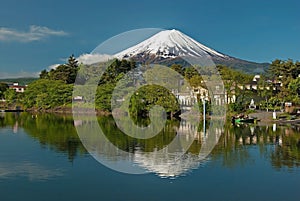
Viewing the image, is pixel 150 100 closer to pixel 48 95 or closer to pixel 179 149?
pixel 48 95

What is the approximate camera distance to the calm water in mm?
4170

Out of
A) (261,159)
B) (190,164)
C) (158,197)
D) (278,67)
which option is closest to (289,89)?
(278,67)

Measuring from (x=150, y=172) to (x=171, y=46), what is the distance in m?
17.4

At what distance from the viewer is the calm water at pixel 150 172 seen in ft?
13.7

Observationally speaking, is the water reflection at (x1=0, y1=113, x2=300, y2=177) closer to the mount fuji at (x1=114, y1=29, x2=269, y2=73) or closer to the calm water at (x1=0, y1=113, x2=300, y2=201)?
the calm water at (x1=0, y1=113, x2=300, y2=201)

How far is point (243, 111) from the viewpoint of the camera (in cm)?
1523

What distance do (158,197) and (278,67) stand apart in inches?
697

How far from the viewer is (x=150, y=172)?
5.11 m

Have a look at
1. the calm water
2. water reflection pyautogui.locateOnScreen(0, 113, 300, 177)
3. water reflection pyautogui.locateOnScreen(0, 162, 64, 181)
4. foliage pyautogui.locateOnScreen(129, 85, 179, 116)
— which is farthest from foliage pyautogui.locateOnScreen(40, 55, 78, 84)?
water reflection pyautogui.locateOnScreen(0, 162, 64, 181)

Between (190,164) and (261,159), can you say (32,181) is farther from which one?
(261,159)

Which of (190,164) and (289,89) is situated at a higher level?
(289,89)

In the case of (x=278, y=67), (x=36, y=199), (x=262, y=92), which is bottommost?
(x=36, y=199)

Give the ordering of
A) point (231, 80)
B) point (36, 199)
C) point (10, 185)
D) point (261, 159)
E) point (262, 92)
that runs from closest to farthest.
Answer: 1. point (36, 199)
2. point (10, 185)
3. point (261, 159)
4. point (231, 80)
5. point (262, 92)

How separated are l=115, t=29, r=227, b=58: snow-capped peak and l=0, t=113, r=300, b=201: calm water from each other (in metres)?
12.7
